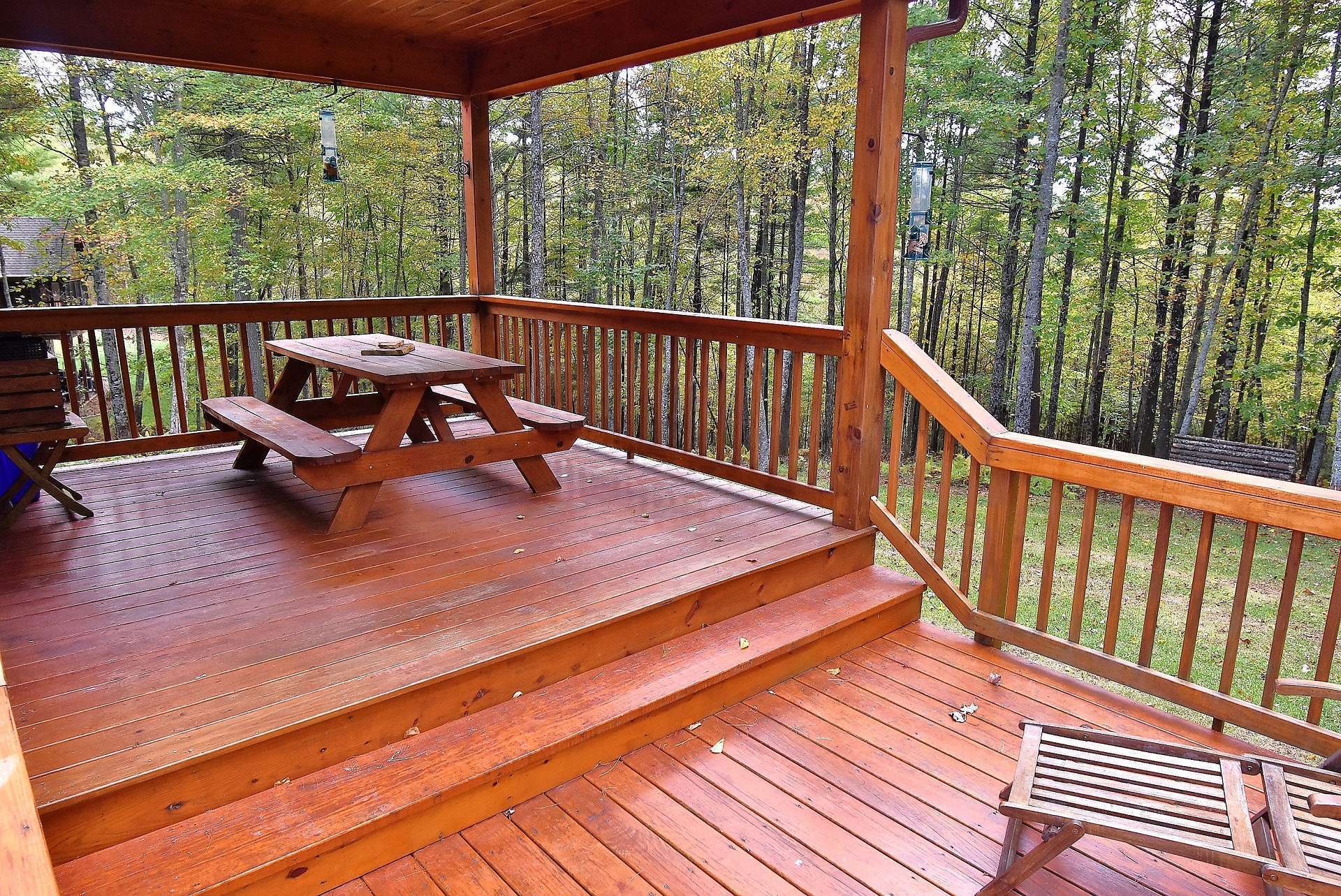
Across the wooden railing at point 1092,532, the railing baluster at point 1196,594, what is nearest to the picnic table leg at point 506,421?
the wooden railing at point 1092,532

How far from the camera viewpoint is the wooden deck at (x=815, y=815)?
1.96 metres

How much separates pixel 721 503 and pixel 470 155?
329 cm

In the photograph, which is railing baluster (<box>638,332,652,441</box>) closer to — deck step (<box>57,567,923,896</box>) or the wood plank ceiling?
the wood plank ceiling

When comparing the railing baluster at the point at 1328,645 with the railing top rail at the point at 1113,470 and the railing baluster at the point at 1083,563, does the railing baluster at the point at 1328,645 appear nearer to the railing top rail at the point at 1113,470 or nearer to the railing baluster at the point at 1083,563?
the railing top rail at the point at 1113,470

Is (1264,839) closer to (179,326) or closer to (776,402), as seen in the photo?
(776,402)

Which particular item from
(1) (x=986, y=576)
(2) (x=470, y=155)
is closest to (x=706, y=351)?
(1) (x=986, y=576)

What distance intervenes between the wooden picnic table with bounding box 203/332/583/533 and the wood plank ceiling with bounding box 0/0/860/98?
5.45 feet

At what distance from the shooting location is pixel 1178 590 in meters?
8.80

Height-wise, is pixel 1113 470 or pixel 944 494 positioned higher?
pixel 1113 470

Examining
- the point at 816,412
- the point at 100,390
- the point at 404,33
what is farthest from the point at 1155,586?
the point at 100,390

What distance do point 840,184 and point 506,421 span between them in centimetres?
1356

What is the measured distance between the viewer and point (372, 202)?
15.2 metres

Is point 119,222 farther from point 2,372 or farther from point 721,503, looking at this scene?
point 721,503

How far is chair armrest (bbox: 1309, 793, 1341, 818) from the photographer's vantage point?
162 cm
